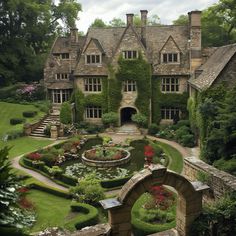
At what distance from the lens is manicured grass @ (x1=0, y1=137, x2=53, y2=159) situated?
111 ft

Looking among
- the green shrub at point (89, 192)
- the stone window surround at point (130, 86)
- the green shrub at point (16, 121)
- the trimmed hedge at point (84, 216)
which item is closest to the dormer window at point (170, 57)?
the stone window surround at point (130, 86)

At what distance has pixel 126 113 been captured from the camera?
146 feet

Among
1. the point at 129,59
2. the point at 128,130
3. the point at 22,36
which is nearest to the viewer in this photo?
the point at 129,59

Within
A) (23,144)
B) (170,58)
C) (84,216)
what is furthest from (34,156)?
(170,58)

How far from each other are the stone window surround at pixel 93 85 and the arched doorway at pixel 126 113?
408cm

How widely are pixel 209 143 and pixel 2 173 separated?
61.5 feet

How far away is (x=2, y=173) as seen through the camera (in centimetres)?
769

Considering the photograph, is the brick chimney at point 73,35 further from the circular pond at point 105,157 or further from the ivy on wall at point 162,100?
the circular pond at point 105,157

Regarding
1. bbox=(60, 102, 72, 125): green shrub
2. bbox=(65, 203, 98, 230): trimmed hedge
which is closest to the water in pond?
bbox=(65, 203, 98, 230): trimmed hedge

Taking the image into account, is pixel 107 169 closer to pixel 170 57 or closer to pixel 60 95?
pixel 170 57

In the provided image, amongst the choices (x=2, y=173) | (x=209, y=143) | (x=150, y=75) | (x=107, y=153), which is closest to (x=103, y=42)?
(x=150, y=75)

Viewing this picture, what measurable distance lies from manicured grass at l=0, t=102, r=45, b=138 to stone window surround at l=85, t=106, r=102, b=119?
6487 mm

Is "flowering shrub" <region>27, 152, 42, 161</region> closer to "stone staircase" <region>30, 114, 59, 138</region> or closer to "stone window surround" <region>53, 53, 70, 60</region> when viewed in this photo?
"stone staircase" <region>30, 114, 59, 138</region>

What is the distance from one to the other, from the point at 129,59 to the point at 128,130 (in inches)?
330
